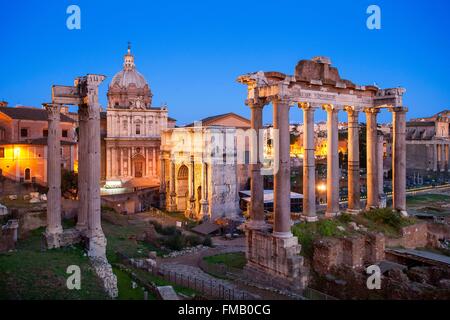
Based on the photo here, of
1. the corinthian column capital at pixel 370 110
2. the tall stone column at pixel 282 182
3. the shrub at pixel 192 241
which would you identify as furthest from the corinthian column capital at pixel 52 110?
the corinthian column capital at pixel 370 110

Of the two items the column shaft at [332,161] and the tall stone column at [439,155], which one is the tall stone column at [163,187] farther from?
the tall stone column at [439,155]

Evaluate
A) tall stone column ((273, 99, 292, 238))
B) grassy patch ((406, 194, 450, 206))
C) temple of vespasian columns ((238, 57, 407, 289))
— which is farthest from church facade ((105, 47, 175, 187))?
tall stone column ((273, 99, 292, 238))

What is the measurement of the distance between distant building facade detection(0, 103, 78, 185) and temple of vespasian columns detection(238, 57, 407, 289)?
34856 millimetres

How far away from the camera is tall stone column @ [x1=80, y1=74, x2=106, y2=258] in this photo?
19.1m

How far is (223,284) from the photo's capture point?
17328 mm

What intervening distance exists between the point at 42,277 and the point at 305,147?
12.0 meters

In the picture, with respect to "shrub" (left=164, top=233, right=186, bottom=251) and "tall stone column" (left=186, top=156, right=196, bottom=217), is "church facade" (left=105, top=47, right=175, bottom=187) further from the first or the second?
"shrub" (left=164, top=233, right=186, bottom=251)

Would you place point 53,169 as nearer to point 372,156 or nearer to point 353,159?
point 353,159

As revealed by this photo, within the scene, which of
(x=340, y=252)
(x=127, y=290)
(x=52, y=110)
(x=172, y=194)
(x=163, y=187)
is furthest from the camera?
(x=163, y=187)

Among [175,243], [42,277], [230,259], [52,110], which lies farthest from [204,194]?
[42,277]

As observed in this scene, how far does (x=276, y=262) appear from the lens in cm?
1664

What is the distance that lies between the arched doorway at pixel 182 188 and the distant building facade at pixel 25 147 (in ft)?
41.3

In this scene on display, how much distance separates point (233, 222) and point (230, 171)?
6306 millimetres
